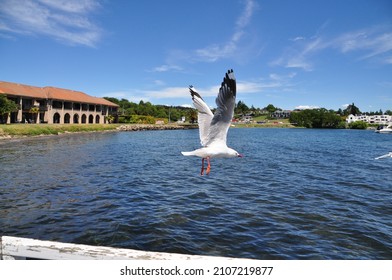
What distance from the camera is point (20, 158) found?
25.4 meters

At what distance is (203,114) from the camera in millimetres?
6531

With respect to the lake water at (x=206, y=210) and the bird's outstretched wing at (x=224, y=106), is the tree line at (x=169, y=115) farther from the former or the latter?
the bird's outstretched wing at (x=224, y=106)

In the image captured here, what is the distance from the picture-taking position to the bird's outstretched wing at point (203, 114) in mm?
6359

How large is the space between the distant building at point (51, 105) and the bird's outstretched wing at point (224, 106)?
194 feet

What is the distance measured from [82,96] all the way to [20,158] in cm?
5509

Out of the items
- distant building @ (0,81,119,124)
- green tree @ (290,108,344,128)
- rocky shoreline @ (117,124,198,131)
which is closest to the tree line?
green tree @ (290,108,344,128)

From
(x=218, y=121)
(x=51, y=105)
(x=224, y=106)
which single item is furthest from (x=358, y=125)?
(x=224, y=106)

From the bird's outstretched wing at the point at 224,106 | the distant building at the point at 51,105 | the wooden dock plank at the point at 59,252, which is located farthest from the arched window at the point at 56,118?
the bird's outstretched wing at the point at 224,106

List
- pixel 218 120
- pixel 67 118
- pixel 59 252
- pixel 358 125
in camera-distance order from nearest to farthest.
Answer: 1. pixel 59 252
2. pixel 218 120
3. pixel 67 118
4. pixel 358 125

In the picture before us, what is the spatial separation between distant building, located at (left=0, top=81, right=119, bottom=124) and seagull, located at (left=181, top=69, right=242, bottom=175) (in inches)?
2310

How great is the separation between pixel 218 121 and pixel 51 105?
68.0 meters

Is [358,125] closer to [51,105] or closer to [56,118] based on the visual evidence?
[56,118]
